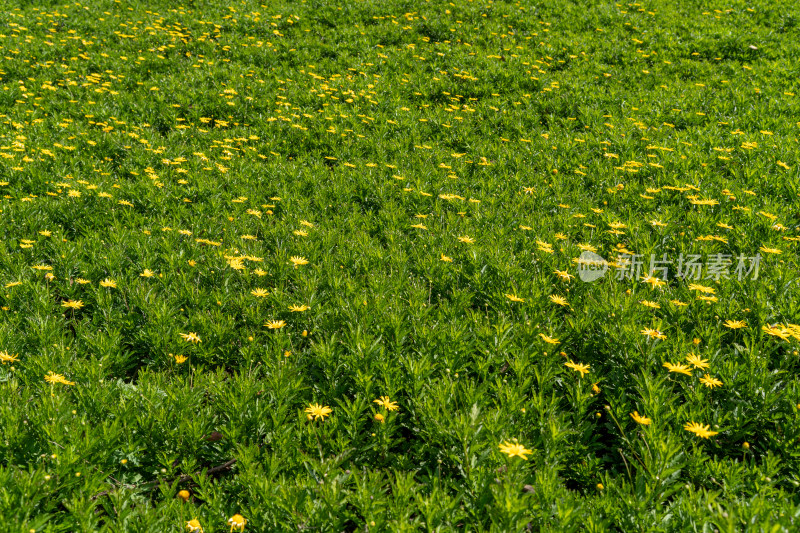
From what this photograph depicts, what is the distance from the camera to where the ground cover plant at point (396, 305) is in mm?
1944

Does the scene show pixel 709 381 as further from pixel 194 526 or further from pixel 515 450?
pixel 194 526

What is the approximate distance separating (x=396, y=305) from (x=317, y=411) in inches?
35.7

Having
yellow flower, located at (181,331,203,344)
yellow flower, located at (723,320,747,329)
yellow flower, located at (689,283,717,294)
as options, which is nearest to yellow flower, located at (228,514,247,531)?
yellow flower, located at (181,331,203,344)

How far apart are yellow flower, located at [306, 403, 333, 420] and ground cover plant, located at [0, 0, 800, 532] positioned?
0.01 meters

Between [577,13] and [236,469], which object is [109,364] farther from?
[577,13]

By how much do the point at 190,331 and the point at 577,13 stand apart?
1088 centimetres

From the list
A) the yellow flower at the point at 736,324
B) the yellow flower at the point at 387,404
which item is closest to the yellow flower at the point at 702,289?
the yellow flower at the point at 736,324

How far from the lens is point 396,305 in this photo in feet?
10.0

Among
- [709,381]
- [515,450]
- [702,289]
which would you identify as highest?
[515,450]

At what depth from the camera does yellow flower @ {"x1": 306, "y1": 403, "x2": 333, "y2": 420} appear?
7.43ft

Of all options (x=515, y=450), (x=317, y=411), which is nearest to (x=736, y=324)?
(x=515, y=450)

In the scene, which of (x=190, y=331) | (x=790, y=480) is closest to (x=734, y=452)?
(x=790, y=480)

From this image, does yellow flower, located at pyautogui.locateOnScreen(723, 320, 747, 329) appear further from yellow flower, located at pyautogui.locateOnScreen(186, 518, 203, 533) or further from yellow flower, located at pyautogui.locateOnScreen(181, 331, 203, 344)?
yellow flower, located at pyautogui.locateOnScreen(181, 331, 203, 344)

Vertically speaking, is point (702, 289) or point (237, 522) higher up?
point (237, 522)
